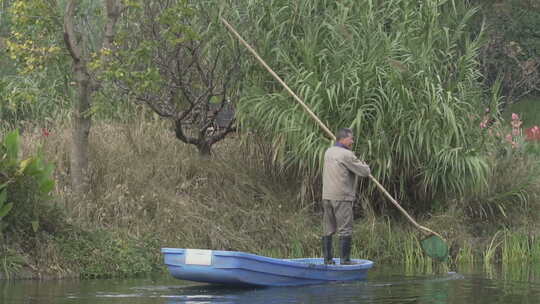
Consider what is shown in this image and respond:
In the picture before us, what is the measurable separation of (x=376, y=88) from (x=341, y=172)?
2631 millimetres

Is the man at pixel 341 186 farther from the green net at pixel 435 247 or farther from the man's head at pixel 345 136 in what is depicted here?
the green net at pixel 435 247

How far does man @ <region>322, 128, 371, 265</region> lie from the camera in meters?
15.2

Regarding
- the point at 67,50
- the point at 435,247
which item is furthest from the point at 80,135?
the point at 435,247

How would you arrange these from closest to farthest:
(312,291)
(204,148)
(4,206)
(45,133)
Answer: (312,291)
(4,206)
(45,133)
(204,148)

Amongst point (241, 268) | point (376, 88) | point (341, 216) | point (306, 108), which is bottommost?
point (241, 268)

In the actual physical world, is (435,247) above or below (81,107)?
below

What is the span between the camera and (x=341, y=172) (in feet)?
50.1

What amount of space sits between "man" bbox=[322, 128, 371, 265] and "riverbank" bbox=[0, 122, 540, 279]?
1868 millimetres

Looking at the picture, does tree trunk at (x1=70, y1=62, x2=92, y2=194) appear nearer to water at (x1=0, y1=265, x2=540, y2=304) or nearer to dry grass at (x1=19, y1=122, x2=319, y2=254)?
dry grass at (x1=19, y1=122, x2=319, y2=254)

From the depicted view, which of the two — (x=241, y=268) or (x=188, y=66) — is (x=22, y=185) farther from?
(x=188, y=66)

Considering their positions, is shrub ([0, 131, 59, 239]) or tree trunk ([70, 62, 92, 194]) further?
tree trunk ([70, 62, 92, 194])

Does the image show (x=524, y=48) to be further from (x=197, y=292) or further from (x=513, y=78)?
(x=197, y=292)

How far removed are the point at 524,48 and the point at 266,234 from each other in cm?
1717

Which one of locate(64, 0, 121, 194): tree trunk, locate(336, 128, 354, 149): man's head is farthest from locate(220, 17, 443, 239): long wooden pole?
locate(64, 0, 121, 194): tree trunk
